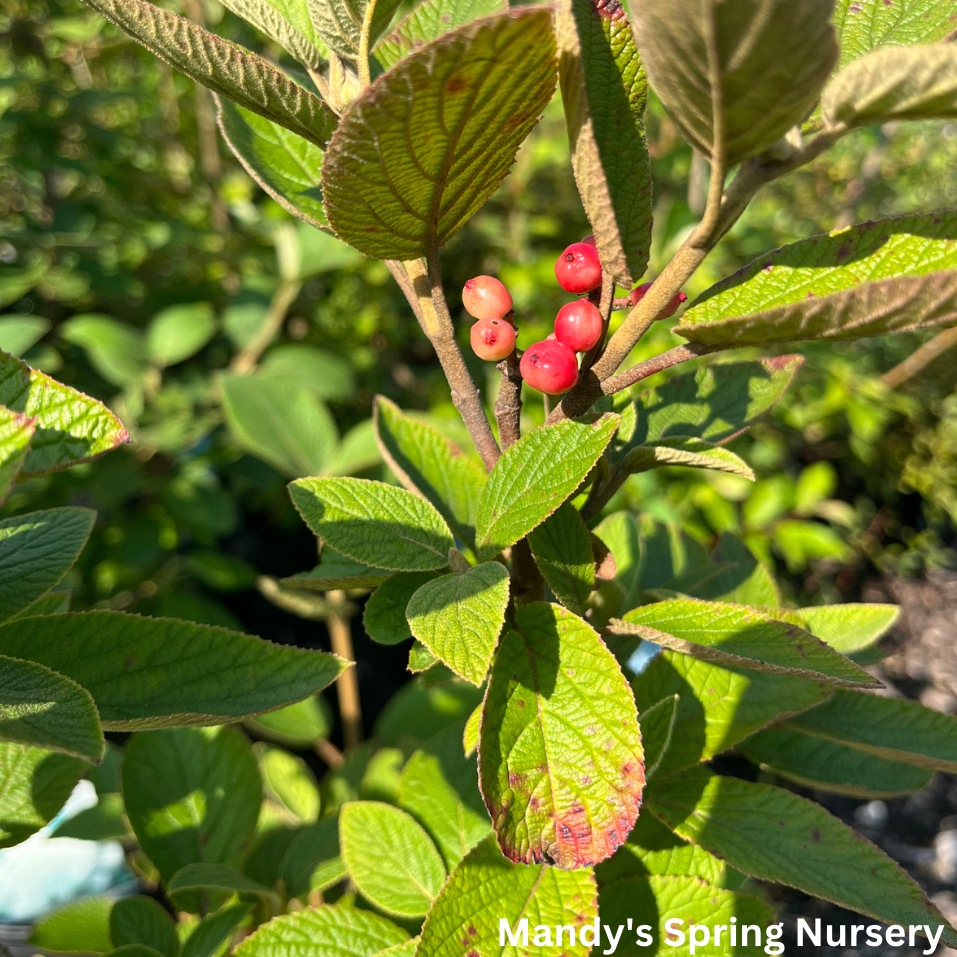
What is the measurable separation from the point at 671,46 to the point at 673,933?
2.16 feet

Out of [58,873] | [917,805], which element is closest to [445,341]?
[58,873]

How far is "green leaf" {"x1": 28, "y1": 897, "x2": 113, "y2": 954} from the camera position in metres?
0.90

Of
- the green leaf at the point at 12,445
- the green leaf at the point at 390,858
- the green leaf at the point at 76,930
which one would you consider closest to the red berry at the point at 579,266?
the green leaf at the point at 12,445

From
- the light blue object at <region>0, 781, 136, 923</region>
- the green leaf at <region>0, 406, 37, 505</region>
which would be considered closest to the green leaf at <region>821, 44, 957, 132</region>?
the green leaf at <region>0, 406, 37, 505</region>

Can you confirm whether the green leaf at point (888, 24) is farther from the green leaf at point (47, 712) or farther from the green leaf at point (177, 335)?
the green leaf at point (177, 335)

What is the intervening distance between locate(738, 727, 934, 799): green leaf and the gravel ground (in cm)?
71

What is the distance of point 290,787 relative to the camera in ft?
4.18

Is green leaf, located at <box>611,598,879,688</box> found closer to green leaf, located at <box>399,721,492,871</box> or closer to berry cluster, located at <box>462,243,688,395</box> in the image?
berry cluster, located at <box>462,243,688,395</box>

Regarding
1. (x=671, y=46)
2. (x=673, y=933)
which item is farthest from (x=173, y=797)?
(x=671, y=46)

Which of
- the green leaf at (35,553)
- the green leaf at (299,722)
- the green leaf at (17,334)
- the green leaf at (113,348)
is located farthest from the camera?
the green leaf at (113,348)

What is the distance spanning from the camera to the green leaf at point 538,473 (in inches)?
19.9

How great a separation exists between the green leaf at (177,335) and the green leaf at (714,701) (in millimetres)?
1431

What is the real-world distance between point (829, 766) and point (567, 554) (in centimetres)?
42

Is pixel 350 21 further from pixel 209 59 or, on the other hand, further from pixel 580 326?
pixel 580 326
